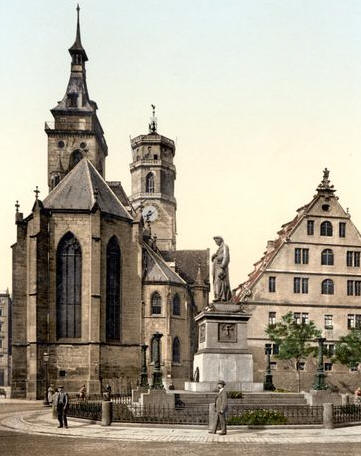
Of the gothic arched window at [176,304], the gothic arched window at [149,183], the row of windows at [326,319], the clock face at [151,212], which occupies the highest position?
the gothic arched window at [149,183]

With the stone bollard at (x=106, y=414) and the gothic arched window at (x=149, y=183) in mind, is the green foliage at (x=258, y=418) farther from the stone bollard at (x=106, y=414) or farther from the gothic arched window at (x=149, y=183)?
the gothic arched window at (x=149, y=183)

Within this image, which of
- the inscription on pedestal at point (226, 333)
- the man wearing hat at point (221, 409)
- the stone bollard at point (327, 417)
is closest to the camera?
the man wearing hat at point (221, 409)

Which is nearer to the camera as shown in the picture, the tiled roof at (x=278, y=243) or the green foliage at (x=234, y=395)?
the green foliage at (x=234, y=395)

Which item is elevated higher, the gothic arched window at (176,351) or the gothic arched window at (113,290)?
the gothic arched window at (113,290)

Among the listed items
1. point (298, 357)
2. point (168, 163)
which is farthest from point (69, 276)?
point (168, 163)

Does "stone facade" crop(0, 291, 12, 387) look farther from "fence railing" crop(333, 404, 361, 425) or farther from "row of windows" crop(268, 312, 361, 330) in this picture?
"fence railing" crop(333, 404, 361, 425)

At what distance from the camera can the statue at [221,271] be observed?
91.7 ft

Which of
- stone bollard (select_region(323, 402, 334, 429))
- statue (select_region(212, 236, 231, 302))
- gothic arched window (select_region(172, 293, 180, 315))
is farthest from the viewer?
gothic arched window (select_region(172, 293, 180, 315))

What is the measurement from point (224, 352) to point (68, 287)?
77.0 feet

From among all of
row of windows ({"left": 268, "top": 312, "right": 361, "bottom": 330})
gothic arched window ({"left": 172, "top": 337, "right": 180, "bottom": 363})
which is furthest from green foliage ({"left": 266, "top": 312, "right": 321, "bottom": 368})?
gothic arched window ({"left": 172, "top": 337, "right": 180, "bottom": 363})

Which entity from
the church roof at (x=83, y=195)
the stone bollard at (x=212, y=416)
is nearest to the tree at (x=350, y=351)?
the church roof at (x=83, y=195)

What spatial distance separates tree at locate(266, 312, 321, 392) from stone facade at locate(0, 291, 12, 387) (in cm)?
6028

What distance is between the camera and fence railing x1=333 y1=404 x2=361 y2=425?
2123 centimetres

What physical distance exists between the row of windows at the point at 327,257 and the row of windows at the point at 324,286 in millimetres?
1307
